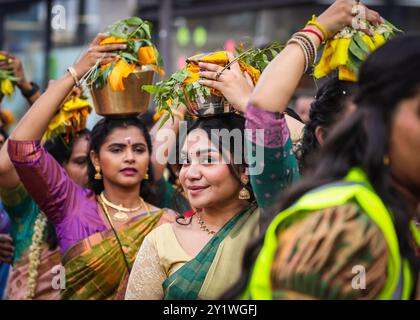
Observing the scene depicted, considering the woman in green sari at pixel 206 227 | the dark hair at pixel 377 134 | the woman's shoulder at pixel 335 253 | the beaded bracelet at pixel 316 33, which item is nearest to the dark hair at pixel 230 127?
the woman in green sari at pixel 206 227

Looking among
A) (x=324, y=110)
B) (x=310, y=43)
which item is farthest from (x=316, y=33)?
(x=324, y=110)

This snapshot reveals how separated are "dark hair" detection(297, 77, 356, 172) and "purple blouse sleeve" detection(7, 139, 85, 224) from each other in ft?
4.63

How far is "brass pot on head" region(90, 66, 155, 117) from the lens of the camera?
3.98 metres

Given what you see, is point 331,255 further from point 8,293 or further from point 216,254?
point 8,293

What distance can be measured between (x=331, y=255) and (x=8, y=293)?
3481 millimetres

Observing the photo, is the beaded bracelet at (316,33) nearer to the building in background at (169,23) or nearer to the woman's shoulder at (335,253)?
the woman's shoulder at (335,253)

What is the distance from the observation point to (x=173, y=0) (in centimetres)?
1016

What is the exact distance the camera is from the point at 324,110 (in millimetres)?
2984

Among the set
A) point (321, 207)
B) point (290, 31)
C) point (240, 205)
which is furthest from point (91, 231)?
point (290, 31)

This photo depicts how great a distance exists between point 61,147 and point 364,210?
343 centimetres

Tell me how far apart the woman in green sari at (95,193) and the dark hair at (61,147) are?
0.37 meters

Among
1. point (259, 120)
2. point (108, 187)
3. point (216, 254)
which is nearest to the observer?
point (259, 120)

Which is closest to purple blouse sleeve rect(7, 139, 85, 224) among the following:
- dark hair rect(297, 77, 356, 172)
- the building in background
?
dark hair rect(297, 77, 356, 172)

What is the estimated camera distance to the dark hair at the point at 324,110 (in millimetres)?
Answer: 2908
